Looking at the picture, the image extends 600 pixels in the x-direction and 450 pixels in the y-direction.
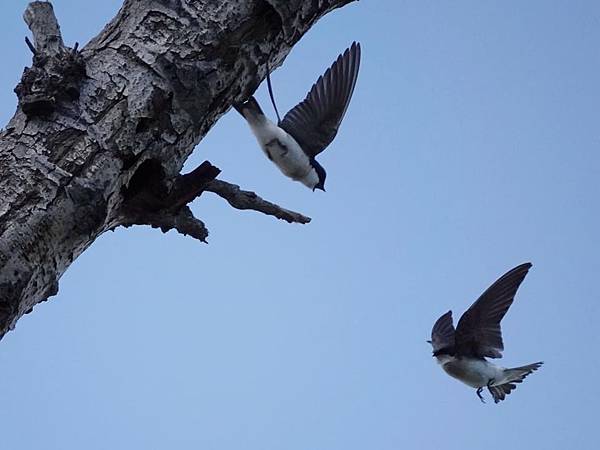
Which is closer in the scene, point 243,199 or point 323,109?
point 243,199

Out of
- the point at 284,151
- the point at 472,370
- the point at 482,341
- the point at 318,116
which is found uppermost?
the point at 482,341

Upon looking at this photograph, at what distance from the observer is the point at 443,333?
616cm

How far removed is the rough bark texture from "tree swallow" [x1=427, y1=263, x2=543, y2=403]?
360cm

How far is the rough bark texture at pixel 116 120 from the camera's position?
1.92 meters

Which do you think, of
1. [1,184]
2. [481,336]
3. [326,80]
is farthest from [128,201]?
[481,336]

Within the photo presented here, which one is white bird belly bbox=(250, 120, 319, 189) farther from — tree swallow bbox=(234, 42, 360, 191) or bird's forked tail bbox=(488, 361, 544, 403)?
bird's forked tail bbox=(488, 361, 544, 403)

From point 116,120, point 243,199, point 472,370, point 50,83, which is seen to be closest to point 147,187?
point 116,120

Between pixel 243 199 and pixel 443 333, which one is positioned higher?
pixel 443 333

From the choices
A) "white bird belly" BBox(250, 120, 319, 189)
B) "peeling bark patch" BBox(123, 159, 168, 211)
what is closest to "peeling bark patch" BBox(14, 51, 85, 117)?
"peeling bark patch" BBox(123, 159, 168, 211)

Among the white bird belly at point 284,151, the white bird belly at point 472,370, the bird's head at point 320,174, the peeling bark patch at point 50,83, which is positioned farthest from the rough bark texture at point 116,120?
the white bird belly at point 472,370

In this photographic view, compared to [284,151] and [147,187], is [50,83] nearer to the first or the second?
[147,187]

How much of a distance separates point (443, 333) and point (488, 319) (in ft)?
1.29

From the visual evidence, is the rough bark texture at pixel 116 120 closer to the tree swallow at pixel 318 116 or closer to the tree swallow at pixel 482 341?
the tree swallow at pixel 318 116

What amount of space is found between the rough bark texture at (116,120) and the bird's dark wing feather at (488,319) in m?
3.57
